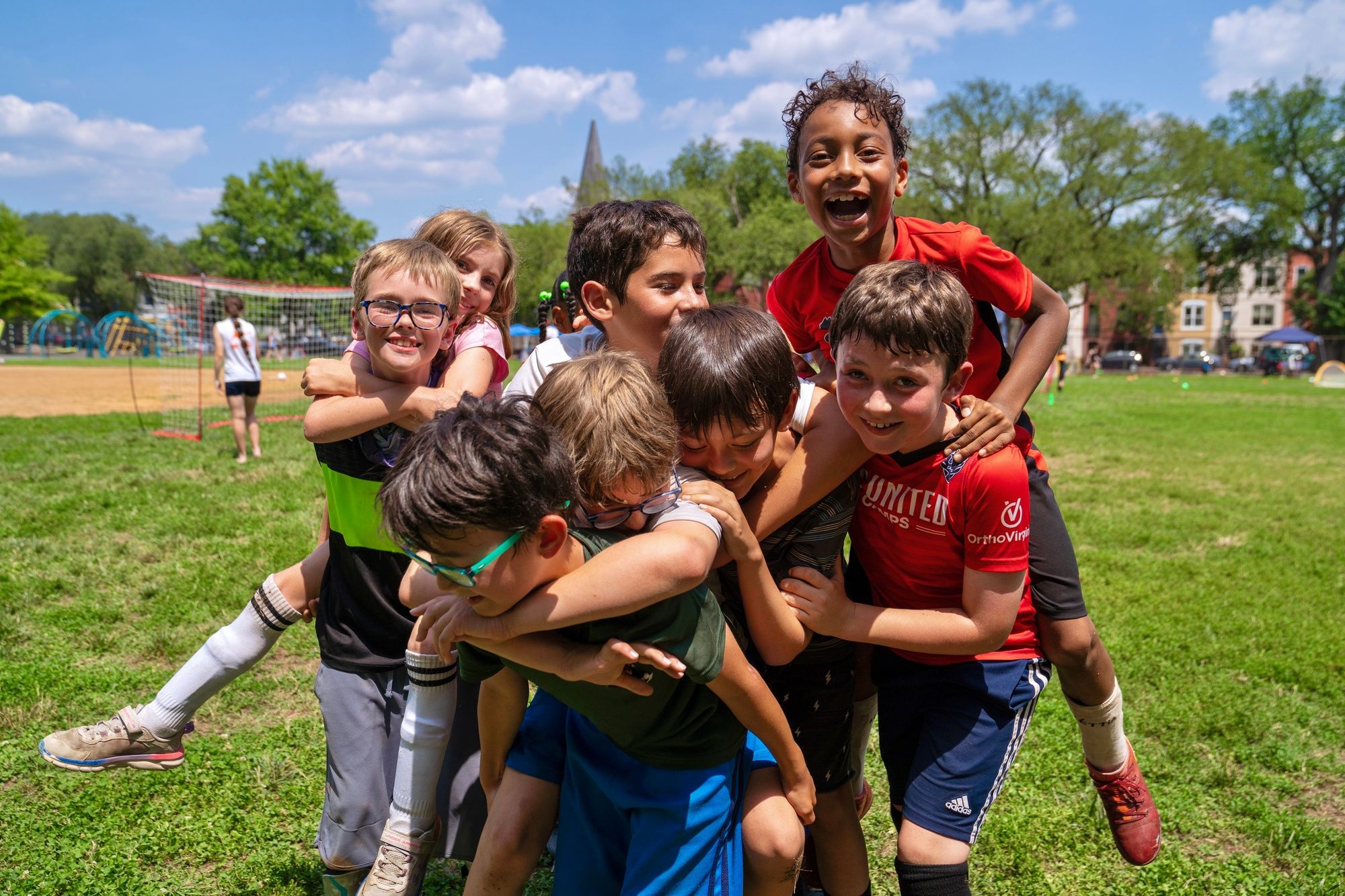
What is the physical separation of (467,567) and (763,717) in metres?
0.77

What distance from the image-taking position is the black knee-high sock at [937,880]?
7.13 ft

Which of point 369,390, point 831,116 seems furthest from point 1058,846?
point 369,390

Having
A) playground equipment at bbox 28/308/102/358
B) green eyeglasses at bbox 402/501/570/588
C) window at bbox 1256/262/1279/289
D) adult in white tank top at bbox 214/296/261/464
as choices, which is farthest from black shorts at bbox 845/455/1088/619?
window at bbox 1256/262/1279/289

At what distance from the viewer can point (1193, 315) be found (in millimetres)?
73938

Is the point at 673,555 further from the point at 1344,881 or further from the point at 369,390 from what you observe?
the point at 1344,881

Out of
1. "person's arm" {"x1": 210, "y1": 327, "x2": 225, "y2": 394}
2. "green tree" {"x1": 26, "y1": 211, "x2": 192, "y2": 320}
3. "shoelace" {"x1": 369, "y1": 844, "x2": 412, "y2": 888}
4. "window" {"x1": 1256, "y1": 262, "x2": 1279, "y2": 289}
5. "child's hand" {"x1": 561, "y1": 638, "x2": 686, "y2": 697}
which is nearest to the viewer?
"child's hand" {"x1": 561, "y1": 638, "x2": 686, "y2": 697}

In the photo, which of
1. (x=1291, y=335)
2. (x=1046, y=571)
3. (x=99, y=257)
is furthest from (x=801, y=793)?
(x=99, y=257)

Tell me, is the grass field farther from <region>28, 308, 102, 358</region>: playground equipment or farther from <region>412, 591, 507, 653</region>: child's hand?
<region>28, 308, 102, 358</region>: playground equipment

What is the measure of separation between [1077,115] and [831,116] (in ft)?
163

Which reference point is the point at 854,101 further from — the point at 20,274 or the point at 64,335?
the point at 64,335

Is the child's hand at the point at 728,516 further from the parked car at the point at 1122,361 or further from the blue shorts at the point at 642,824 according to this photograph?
the parked car at the point at 1122,361

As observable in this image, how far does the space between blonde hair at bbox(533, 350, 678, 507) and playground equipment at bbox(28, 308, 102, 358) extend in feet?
198

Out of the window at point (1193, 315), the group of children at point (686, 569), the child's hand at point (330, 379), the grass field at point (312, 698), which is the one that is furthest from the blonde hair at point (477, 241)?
the window at point (1193, 315)

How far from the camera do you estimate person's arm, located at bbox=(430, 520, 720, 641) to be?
1.69 metres
